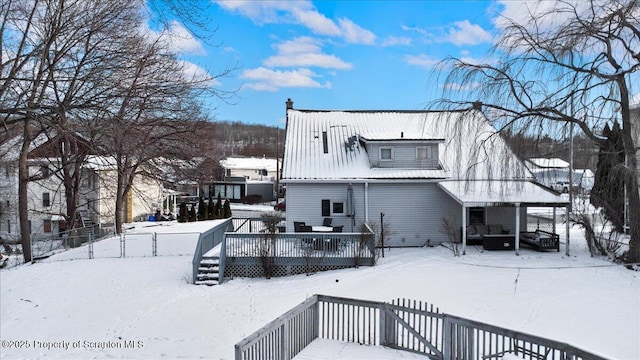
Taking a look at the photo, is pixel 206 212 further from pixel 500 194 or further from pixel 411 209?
pixel 500 194

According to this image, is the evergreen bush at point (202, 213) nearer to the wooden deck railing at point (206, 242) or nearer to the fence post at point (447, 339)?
the wooden deck railing at point (206, 242)

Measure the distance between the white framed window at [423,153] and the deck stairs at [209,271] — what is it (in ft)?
31.1

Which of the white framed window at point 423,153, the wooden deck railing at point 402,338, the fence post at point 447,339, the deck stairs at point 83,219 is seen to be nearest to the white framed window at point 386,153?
the white framed window at point 423,153

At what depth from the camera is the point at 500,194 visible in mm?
16516

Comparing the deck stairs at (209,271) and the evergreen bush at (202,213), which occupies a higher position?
the evergreen bush at (202,213)

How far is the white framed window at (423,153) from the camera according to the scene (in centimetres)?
1981

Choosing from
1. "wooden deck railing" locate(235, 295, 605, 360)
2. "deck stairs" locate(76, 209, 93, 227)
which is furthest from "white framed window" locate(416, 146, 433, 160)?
"deck stairs" locate(76, 209, 93, 227)

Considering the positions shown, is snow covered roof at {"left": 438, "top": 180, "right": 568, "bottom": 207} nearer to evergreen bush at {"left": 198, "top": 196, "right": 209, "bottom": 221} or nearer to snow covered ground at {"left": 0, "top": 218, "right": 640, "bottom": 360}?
snow covered ground at {"left": 0, "top": 218, "right": 640, "bottom": 360}

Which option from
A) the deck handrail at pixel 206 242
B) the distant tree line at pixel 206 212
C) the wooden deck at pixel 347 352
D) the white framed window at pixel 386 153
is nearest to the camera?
the wooden deck at pixel 347 352

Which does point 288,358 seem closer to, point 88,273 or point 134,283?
point 134,283

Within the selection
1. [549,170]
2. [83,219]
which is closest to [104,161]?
[549,170]

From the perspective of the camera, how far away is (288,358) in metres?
7.28

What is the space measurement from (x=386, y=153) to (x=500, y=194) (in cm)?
523

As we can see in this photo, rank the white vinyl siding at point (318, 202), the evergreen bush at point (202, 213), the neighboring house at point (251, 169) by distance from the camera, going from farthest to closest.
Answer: the neighboring house at point (251, 169), the evergreen bush at point (202, 213), the white vinyl siding at point (318, 202)
